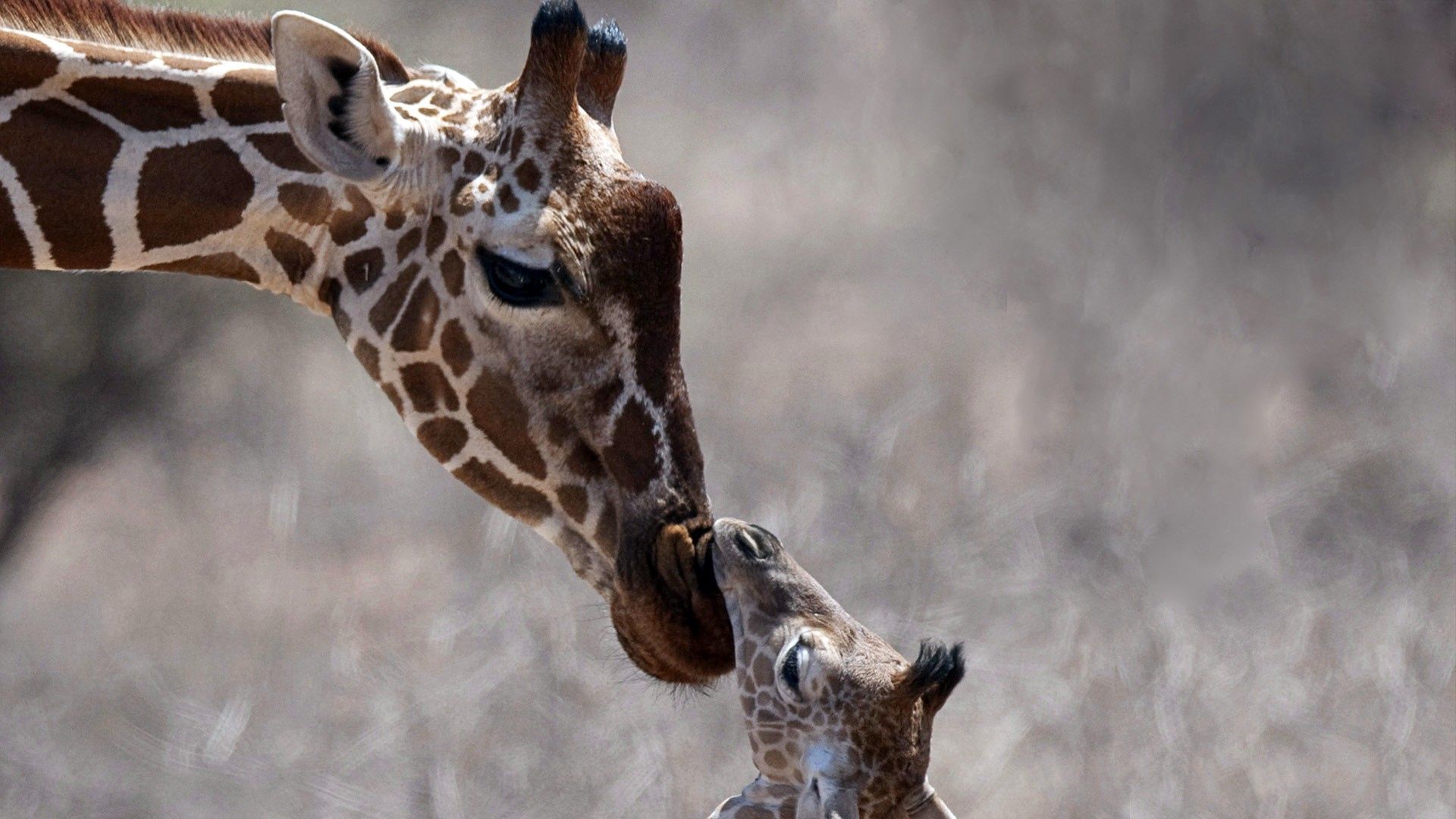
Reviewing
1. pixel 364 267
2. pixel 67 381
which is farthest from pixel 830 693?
pixel 67 381

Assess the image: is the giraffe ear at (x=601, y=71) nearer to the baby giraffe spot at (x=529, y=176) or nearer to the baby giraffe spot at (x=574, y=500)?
the baby giraffe spot at (x=529, y=176)

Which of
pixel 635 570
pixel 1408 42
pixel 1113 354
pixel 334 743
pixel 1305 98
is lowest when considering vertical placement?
pixel 334 743

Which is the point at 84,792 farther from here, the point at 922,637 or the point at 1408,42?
the point at 1408,42

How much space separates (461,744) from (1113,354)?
10.6 feet

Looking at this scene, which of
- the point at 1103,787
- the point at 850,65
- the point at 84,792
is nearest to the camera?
the point at 84,792

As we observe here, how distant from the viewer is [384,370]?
2961 mm

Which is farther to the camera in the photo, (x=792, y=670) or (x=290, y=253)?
(x=792, y=670)

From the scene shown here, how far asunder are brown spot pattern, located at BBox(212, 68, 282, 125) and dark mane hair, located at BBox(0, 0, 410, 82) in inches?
4.8

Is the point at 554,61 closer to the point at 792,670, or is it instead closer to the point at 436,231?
the point at 436,231

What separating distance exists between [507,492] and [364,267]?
503mm

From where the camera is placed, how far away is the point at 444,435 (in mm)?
2998

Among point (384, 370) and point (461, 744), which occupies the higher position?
point (384, 370)

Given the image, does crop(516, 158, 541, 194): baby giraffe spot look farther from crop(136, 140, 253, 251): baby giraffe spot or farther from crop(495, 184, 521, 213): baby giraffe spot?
crop(136, 140, 253, 251): baby giraffe spot

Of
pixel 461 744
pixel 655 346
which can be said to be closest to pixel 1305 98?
pixel 461 744
